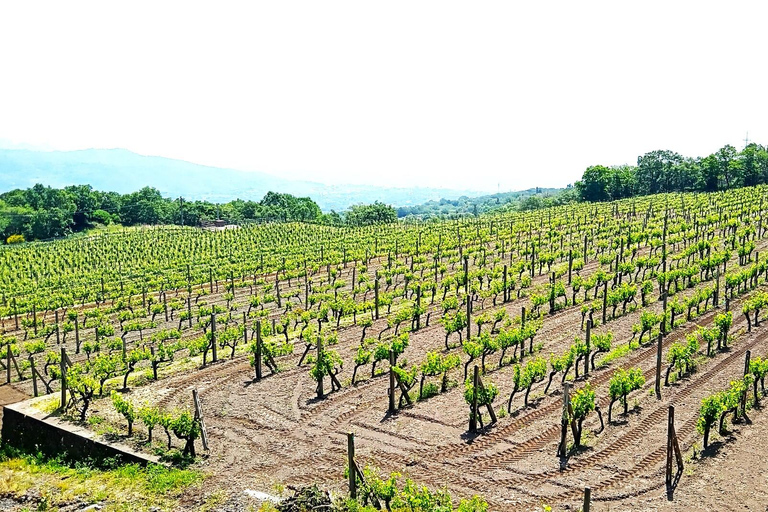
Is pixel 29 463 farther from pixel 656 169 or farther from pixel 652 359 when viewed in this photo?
pixel 656 169

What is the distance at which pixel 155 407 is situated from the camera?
17.0 meters

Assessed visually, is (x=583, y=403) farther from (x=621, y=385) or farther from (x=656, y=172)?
(x=656, y=172)

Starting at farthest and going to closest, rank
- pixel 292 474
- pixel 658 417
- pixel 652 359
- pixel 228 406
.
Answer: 1. pixel 652 359
2. pixel 228 406
3. pixel 658 417
4. pixel 292 474

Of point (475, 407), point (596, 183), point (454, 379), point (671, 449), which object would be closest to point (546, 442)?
point (475, 407)

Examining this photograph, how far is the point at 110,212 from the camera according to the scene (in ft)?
291

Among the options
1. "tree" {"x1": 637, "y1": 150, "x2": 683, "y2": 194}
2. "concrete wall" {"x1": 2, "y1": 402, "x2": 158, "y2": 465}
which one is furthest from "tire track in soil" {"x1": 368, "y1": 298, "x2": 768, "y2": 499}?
"tree" {"x1": 637, "y1": 150, "x2": 683, "y2": 194}

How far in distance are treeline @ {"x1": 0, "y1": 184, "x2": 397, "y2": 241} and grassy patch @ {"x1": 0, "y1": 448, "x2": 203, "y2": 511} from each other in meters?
66.0

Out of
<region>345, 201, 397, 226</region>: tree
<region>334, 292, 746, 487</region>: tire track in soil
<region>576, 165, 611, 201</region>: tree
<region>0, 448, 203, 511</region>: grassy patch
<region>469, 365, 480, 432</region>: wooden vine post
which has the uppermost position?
<region>576, 165, 611, 201</region>: tree

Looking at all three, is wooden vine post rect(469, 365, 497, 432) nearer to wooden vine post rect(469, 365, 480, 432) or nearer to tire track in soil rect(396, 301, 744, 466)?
wooden vine post rect(469, 365, 480, 432)

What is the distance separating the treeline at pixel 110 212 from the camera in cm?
7806

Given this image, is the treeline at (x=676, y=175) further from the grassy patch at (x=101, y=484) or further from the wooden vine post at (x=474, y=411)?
the grassy patch at (x=101, y=484)

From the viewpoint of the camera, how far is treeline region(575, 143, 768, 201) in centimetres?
7450

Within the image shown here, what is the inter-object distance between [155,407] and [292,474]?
220 inches

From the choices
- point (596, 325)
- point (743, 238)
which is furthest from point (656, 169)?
point (596, 325)
